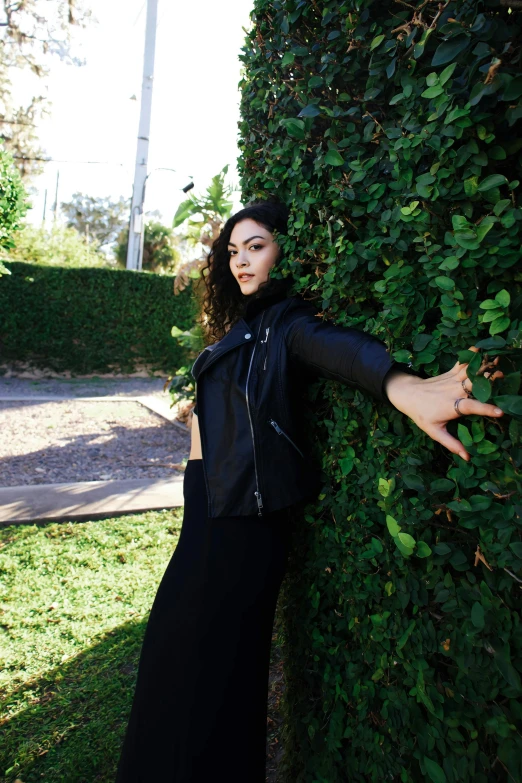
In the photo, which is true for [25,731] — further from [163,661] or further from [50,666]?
[163,661]

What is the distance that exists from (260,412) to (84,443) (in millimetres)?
6123

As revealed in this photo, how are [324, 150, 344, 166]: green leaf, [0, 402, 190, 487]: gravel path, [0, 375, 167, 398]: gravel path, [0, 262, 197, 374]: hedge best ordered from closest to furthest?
[324, 150, 344, 166]: green leaf, [0, 402, 190, 487]: gravel path, [0, 375, 167, 398]: gravel path, [0, 262, 197, 374]: hedge

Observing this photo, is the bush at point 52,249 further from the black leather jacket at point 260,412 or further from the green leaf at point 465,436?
the green leaf at point 465,436

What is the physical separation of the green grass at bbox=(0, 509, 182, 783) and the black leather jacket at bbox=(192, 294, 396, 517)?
55.6 inches

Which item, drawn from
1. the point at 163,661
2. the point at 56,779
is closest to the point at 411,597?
the point at 163,661

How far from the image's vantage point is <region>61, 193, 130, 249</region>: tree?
138 feet

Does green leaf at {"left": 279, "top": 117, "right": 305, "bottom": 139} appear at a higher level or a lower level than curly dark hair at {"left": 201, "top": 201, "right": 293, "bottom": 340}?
higher

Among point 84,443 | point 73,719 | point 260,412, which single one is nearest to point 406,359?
point 260,412

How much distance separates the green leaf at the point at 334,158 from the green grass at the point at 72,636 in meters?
2.30

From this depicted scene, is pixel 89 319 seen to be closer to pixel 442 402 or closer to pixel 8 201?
pixel 8 201

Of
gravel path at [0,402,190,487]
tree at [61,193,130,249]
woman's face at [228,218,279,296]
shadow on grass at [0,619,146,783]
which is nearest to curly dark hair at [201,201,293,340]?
woman's face at [228,218,279,296]

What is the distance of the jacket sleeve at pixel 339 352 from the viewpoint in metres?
1.32

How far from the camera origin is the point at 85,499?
189 inches

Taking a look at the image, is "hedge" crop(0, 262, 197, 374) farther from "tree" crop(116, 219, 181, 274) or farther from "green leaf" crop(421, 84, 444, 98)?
"green leaf" crop(421, 84, 444, 98)
